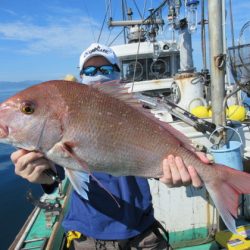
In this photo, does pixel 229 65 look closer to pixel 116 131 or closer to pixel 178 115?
pixel 178 115

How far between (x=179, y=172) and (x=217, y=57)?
8.76ft

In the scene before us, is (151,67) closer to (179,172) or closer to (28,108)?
(179,172)

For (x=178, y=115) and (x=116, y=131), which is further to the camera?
(x=178, y=115)

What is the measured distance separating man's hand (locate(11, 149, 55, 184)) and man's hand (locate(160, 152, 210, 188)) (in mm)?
676

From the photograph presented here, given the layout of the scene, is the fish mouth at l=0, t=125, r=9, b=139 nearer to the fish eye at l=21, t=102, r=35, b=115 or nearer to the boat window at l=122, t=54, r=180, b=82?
the fish eye at l=21, t=102, r=35, b=115

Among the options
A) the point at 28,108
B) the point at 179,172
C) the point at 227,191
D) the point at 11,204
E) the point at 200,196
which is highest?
the point at 28,108

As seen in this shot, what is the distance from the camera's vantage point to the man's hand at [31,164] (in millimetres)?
1948

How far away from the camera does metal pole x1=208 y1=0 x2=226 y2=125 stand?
429cm

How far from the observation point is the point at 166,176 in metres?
2.06

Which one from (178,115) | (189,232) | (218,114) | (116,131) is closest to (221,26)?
(218,114)

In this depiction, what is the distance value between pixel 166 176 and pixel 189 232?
2.97 metres

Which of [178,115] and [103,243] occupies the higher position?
[178,115]

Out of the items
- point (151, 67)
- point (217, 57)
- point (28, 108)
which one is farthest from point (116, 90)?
point (151, 67)

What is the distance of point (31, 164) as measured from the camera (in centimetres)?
201
